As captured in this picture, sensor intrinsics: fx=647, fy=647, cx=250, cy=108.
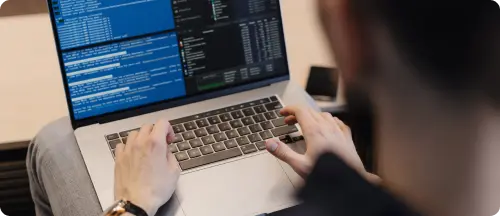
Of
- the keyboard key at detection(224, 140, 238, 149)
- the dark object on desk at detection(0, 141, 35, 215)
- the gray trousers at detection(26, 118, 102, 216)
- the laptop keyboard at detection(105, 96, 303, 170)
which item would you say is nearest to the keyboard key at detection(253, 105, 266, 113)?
the laptop keyboard at detection(105, 96, 303, 170)

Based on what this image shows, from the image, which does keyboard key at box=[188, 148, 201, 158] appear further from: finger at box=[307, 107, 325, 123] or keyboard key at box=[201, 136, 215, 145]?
finger at box=[307, 107, 325, 123]

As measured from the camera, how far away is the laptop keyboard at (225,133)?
1108 millimetres

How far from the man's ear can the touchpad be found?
1.78 ft

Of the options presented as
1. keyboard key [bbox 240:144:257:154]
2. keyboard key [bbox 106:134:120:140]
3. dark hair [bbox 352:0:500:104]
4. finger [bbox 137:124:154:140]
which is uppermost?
dark hair [bbox 352:0:500:104]

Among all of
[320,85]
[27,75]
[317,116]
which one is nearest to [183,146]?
[317,116]

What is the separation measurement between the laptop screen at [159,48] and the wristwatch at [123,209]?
0.87ft

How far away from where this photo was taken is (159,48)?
119cm

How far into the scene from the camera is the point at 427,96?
44cm

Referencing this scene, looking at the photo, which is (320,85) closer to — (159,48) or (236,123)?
(236,123)

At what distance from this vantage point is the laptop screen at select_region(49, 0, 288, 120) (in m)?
1.14

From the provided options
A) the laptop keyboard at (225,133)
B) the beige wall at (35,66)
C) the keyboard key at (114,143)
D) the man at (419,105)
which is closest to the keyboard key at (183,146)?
the laptop keyboard at (225,133)

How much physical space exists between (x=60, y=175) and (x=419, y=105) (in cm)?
80

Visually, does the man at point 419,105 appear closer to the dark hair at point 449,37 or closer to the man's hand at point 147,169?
the dark hair at point 449,37

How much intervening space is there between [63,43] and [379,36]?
83cm
